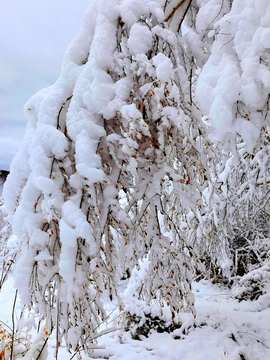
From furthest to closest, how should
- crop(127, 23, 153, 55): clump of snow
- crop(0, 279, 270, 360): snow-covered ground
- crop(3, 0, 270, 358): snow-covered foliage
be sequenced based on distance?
1. crop(0, 279, 270, 360): snow-covered ground
2. crop(127, 23, 153, 55): clump of snow
3. crop(3, 0, 270, 358): snow-covered foliage

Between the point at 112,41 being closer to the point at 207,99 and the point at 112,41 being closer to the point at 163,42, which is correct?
the point at 163,42

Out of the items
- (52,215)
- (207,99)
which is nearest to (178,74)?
(207,99)

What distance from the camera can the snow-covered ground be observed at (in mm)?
3578

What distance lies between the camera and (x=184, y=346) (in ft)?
12.4

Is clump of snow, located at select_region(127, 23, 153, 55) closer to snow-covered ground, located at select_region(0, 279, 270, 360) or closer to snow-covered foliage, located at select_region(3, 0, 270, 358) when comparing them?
snow-covered foliage, located at select_region(3, 0, 270, 358)

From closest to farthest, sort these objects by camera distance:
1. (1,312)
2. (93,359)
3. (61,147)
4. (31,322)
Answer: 1. (61,147)
2. (31,322)
3. (93,359)
4. (1,312)

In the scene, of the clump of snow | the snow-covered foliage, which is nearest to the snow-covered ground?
the snow-covered foliage

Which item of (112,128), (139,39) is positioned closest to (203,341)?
(112,128)

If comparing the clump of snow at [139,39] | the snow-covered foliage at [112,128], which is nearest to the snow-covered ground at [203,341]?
the snow-covered foliage at [112,128]

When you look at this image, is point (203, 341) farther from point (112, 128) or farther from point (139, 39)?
point (139, 39)

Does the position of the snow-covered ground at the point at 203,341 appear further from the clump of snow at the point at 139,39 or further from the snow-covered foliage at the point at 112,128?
the clump of snow at the point at 139,39

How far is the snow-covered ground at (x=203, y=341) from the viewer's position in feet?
11.7

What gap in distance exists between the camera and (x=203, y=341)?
3852 mm

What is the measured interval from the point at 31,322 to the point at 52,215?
1610 mm
